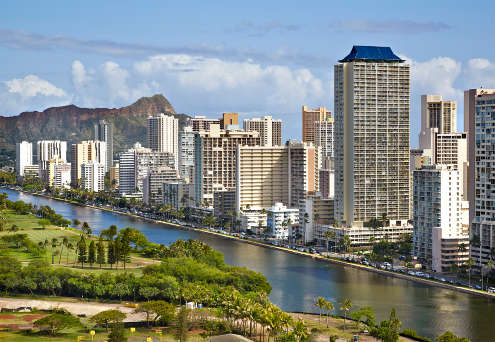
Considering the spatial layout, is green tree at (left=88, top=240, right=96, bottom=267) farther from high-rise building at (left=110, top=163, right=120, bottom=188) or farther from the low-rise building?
high-rise building at (left=110, top=163, right=120, bottom=188)

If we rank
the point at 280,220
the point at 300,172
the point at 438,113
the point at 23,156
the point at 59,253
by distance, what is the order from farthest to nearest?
1. the point at 23,156
2. the point at 438,113
3. the point at 300,172
4. the point at 280,220
5. the point at 59,253

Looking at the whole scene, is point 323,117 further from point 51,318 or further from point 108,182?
point 51,318

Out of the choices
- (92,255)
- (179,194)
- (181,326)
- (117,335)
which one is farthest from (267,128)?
(117,335)

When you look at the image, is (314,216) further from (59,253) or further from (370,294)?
(59,253)

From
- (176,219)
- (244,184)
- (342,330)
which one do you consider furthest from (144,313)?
(176,219)

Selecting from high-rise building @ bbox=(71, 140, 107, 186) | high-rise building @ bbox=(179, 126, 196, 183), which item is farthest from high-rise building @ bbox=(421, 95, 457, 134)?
high-rise building @ bbox=(71, 140, 107, 186)

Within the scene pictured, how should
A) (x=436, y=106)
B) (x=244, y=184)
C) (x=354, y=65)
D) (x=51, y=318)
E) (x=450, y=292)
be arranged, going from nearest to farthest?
(x=51, y=318) < (x=450, y=292) < (x=354, y=65) < (x=244, y=184) < (x=436, y=106)
